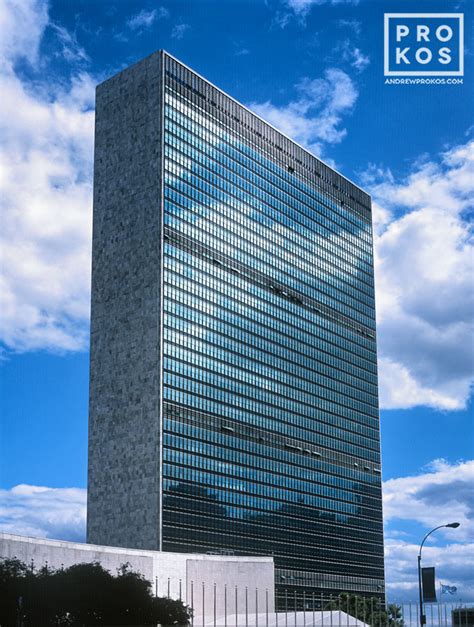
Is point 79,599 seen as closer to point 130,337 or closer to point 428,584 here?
point 428,584

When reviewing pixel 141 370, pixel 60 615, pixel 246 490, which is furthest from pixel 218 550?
pixel 60 615

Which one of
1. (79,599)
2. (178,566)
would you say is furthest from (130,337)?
(79,599)

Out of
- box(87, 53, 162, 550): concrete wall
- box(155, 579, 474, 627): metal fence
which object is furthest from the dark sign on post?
box(87, 53, 162, 550): concrete wall

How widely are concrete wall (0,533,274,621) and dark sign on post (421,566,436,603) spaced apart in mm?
43895

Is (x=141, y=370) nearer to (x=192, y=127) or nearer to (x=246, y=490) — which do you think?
(x=246, y=490)

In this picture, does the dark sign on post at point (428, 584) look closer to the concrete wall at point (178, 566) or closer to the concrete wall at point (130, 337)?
the concrete wall at point (178, 566)

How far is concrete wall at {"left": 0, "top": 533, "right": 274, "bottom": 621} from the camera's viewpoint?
379 feet

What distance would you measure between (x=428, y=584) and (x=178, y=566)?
254ft

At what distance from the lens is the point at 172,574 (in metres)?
149

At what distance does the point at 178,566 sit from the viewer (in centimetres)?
15075

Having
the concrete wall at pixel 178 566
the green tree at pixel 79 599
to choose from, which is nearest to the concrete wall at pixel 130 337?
the concrete wall at pixel 178 566

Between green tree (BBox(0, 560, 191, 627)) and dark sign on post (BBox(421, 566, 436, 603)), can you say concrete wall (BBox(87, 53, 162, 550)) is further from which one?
dark sign on post (BBox(421, 566, 436, 603))

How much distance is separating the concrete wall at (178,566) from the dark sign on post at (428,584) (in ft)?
144

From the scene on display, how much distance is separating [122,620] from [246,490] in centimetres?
8315
